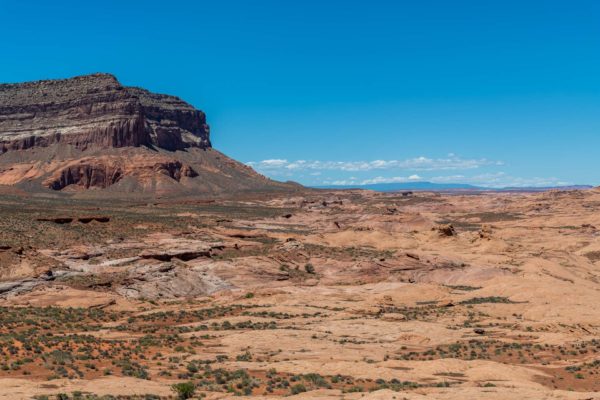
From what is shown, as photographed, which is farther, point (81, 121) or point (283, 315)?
point (81, 121)

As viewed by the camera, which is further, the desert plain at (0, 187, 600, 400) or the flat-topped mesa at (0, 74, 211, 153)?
the flat-topped mesa at (0, 74, 211, 153)

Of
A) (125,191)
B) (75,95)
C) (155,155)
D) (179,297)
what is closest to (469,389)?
(179,297)

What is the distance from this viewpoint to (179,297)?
48.7 meters

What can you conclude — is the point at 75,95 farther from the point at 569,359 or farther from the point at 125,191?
the point at 569,359

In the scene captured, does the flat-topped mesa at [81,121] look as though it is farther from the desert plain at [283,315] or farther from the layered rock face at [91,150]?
the desert plain at [283,315]

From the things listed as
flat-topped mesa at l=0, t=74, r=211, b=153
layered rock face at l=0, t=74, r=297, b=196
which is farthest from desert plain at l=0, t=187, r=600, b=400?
flat-topped mesa at l=0, t=74, r=211, b=153

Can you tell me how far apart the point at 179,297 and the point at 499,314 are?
2568cm

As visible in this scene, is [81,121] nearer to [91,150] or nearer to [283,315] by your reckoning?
[91,150]

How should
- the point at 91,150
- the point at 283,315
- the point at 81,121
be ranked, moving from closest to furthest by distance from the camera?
the point at 283,315
the point at 91,150
the point at 81,121

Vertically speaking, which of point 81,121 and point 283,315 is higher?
point 81,121

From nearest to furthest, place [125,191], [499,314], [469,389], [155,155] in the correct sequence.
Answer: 1. [469,389]
2. [499,314]
3. [125,191]
4. [155,155]

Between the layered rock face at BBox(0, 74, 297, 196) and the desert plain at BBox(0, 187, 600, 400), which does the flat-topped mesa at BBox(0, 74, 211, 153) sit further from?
the desert plain at BBox(0, 187, 600, 400)

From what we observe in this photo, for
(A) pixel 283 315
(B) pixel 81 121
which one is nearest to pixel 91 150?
(B) pixel 81 121

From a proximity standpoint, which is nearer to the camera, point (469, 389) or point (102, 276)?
point (469, 389)
